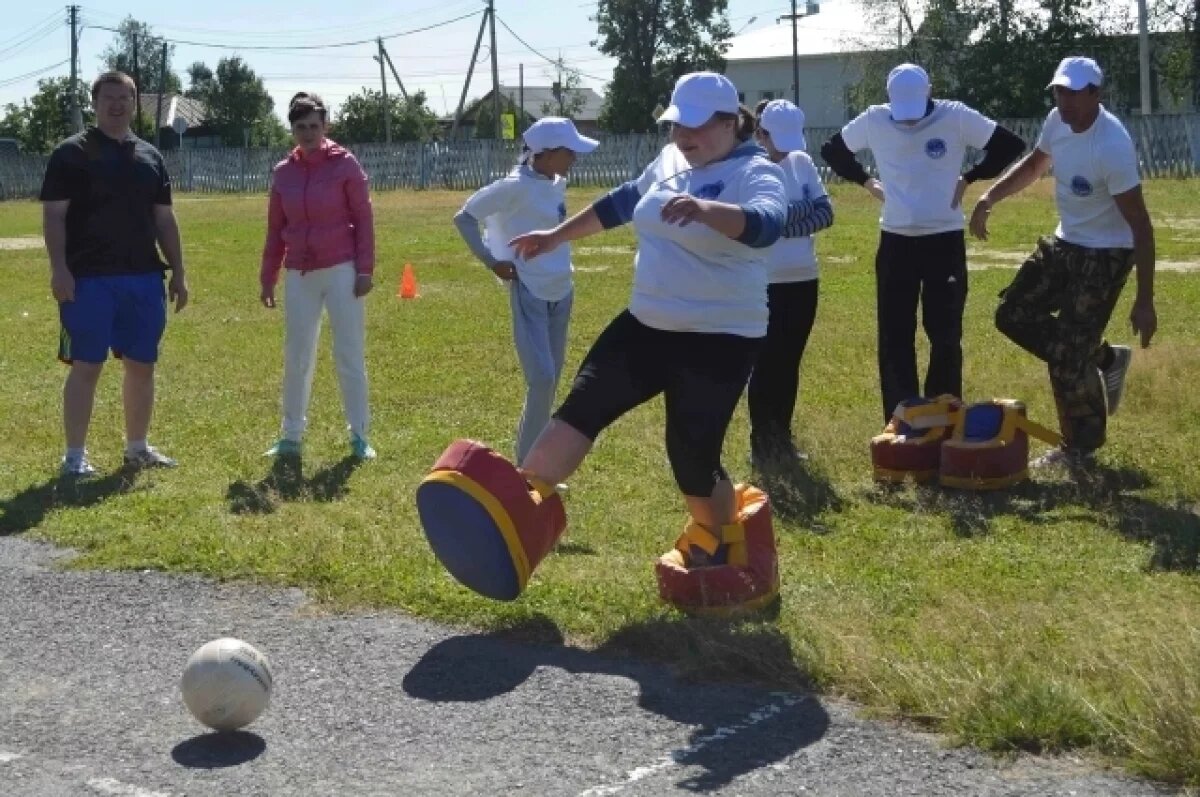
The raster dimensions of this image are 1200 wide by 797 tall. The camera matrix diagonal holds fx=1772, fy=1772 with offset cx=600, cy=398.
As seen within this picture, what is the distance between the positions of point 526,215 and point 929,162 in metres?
2.16

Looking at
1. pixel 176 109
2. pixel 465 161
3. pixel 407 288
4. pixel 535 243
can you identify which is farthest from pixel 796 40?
pixel 535 243

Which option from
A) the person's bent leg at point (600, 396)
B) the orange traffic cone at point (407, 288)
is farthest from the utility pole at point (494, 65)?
the person's bent leg at point (600, 396)

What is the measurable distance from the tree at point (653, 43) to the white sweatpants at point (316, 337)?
79.6 metres

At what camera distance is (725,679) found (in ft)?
18.3

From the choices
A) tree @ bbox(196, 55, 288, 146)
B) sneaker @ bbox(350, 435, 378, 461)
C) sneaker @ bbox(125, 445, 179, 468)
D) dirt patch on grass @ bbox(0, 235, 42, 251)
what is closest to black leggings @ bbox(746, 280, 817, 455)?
sneaker @ bbox(350, 435, 378, 461)

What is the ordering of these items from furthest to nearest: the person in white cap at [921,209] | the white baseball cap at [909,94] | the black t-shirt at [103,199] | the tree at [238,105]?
the tree at [238,105]
the black t-shirt at [103,199]
the person in white cap at [921,209]
the white baseball cap at [909,94]

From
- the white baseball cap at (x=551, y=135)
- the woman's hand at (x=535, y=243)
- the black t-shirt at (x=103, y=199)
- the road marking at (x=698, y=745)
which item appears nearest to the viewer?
the road marking at (x=698, y=745)

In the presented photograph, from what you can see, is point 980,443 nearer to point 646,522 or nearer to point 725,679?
point 646,522

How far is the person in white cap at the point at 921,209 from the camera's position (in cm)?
888

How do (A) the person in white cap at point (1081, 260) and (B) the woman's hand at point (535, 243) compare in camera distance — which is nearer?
(B) the woman's hand at point (535, 243)

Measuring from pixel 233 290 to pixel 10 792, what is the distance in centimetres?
1651

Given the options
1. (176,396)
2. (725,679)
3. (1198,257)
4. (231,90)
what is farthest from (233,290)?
(231,90)

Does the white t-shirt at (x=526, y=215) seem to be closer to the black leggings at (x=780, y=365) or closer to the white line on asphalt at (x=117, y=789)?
the black leggings at (x=780, y=365)

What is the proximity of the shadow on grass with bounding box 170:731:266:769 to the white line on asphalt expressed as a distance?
21cm
